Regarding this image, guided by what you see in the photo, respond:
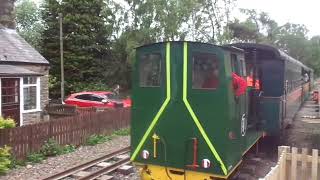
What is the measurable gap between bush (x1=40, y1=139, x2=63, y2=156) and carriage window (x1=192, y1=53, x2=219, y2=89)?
6875 mm

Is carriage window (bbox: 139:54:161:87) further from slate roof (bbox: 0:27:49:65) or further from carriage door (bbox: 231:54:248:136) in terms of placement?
slate roof (bbox: 0:27:49:65)

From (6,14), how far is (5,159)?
525 inches

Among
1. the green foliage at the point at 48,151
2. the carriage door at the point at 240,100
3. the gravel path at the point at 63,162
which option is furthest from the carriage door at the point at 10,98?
the carriage door at the point at 240,100

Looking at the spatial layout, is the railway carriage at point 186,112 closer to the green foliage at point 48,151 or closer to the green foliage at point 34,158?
the green foliage at point 34,158

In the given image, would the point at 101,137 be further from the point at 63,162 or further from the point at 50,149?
the point at 63,162

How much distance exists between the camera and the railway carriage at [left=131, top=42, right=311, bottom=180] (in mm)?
6582

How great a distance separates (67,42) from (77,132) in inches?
857

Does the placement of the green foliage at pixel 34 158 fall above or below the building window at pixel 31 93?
below

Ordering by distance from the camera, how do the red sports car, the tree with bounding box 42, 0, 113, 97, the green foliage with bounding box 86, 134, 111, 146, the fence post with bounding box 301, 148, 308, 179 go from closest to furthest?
the fence post with bounding box 301, 148, 308, 179
the green foliage with bounding box 86, 134, 111, 146
the red sports car
the tree with bounding box 42, 0, 113, 97

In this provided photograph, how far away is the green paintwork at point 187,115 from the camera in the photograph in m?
6.56

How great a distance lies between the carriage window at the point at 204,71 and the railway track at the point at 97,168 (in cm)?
392

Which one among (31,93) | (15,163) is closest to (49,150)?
(15,163)

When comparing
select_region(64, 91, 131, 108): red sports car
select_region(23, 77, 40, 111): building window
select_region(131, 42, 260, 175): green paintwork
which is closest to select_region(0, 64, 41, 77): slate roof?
select_region(23, 77, 40, 111): building window

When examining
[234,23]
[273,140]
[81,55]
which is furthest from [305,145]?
[234,23]
